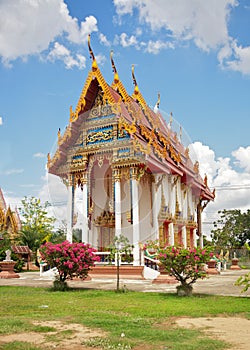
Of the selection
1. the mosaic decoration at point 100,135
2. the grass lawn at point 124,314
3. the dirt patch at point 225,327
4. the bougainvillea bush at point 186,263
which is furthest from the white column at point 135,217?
the dirt patch at point 225,327

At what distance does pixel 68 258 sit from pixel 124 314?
12.7ft

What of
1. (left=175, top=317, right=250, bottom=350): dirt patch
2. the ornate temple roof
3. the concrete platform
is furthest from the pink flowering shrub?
the ornate temple roof

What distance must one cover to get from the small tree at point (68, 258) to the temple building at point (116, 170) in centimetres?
427

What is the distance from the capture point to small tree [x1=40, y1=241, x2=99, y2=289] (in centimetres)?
959

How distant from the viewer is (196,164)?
21.8m

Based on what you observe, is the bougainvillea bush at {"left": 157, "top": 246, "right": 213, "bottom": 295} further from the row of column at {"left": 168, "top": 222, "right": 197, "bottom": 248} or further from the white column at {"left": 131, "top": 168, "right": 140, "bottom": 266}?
the row of column at {"left": 168, "top": 222, "right": 197, "bottom": 248}

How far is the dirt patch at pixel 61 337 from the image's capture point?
4086 millimetres

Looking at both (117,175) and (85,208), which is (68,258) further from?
(85,208)

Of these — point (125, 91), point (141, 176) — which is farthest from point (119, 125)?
point (125, 91)

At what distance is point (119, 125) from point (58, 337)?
35.8 ft

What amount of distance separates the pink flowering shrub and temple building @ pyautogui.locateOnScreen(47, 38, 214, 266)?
4.27 m

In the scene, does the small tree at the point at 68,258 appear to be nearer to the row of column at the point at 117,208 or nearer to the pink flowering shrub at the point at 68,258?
the pink flowering shrub at the point at 68,258

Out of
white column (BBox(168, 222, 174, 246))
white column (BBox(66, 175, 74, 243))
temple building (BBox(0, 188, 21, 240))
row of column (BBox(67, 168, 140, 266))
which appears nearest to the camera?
row of column (BBox(67, 168, 140, 266))

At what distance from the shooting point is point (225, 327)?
498 cm
